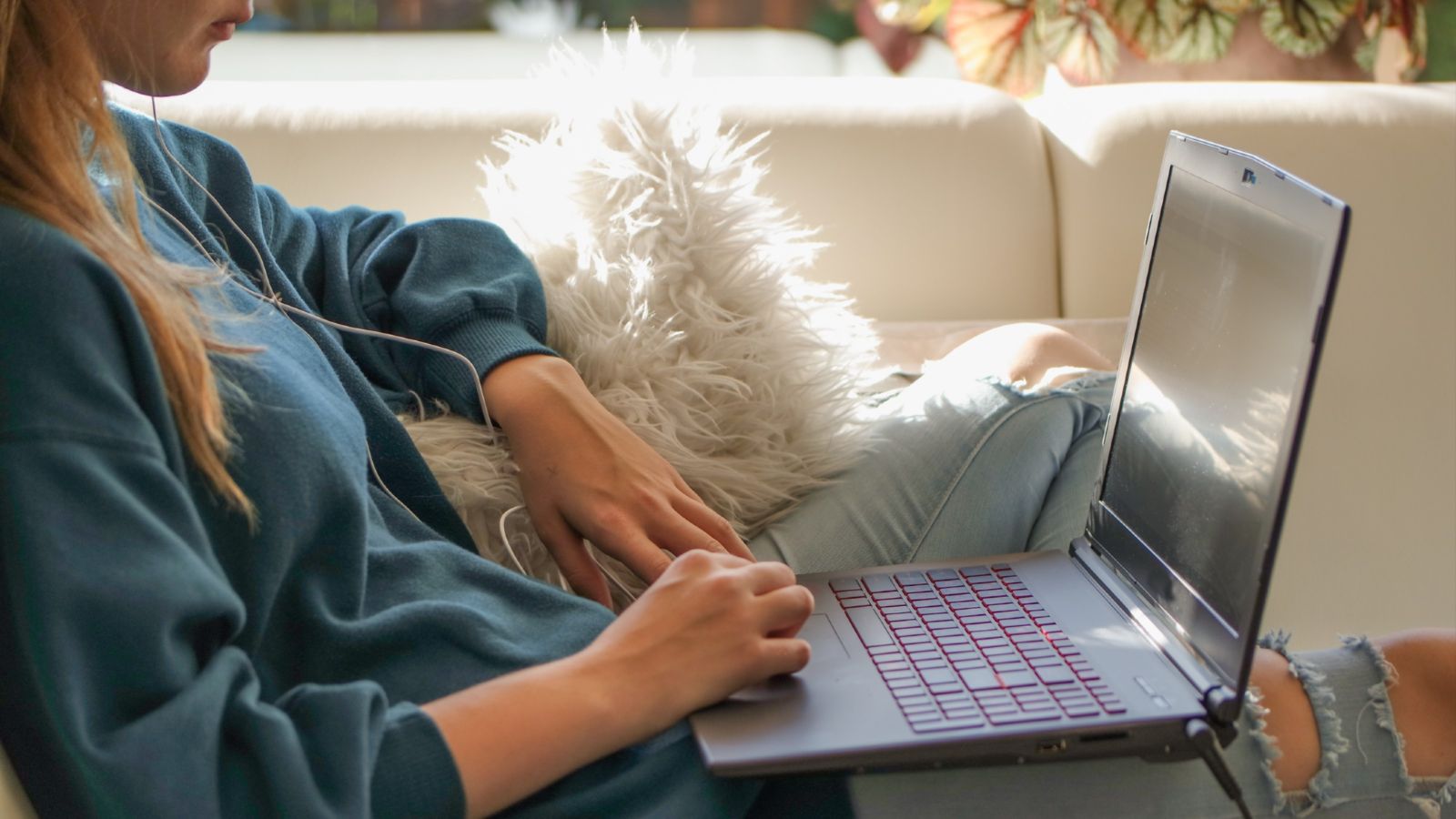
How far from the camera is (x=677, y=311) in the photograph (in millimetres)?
1089

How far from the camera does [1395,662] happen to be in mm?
784

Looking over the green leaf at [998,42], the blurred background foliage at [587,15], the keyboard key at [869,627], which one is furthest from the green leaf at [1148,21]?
the keyboard key at [869,627]

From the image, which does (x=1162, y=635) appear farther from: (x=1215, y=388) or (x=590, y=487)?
(x=590, y=487)

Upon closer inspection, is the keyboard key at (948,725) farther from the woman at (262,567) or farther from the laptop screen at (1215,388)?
the laptop screen at (1215,388)

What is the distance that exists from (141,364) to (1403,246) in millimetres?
1442

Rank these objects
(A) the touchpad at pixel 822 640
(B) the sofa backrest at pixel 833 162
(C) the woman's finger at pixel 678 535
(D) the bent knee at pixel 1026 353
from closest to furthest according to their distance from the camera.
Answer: (A) the touchpad at pixel 822 640 < (C) the woman's finger at pixel 678 535 < (D) the bent knee at pixel 1026 353 < (B) the sofa backrest at pixel 833 162

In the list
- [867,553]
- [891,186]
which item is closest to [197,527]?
[867,553]

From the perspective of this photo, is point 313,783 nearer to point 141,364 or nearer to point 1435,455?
point 141,364

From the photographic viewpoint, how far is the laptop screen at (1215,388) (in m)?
0.67

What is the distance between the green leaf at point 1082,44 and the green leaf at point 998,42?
34 millimetres

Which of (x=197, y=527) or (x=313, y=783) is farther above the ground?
(x=197, y=527)

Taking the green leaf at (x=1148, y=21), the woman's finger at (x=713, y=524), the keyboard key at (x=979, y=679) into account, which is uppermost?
the green leaf at (x=1148, y=21)

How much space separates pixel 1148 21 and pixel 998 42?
21cm

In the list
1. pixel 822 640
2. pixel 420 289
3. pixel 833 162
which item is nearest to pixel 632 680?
pixel 822 640
